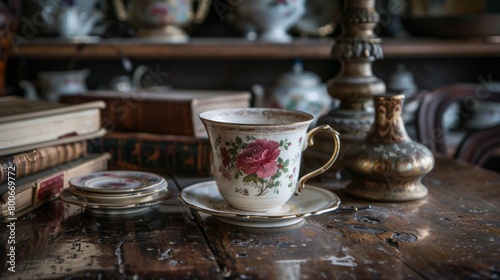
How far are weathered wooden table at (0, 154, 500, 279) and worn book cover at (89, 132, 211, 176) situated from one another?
0.17m

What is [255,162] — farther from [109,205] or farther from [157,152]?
[157,152]

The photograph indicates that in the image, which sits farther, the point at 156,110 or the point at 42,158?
the point at 156,110

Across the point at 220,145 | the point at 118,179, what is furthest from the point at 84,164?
the point at 220,145

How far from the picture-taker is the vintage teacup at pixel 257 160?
76cm

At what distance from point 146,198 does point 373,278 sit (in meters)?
0.33

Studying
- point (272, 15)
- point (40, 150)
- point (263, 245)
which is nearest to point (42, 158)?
point (40, 150)

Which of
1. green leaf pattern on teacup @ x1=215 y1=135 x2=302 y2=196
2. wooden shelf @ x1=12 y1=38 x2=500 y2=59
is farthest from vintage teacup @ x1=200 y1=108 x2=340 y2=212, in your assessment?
wooden shelf @ x1=12 y1=38 x2=500 y2=59

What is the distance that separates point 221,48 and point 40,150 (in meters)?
0.91

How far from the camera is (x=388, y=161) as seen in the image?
0.90m

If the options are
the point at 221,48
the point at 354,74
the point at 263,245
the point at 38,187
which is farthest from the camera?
the point at 221,48

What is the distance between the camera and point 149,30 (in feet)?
5.91

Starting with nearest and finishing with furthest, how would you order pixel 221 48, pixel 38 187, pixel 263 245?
1. pixel 263 245
2. pixel 38 187
3. pixel 221 48

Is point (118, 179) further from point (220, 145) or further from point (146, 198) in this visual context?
point (220, 145)

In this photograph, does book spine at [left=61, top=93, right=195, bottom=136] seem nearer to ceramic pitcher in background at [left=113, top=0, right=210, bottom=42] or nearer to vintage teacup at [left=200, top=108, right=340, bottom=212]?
vintage teacup at [left=200, top=108, right=340, bottom=212]
